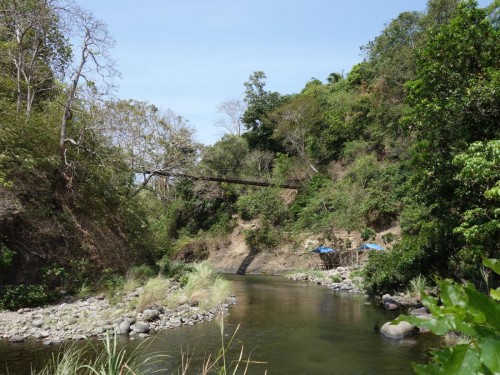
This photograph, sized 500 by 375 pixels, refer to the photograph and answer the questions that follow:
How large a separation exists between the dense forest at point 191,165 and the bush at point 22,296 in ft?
0.12

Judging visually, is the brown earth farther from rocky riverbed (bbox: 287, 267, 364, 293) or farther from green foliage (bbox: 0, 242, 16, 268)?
green foliage (bbox: 0, 242, 16, 268)

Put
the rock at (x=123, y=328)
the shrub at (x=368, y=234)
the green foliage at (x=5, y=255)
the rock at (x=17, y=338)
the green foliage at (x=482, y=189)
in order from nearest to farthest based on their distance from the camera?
the green foliage at (x=482, y=189) → the rock at (x=17, y=338) → the rock at (x=123, y=328) → the green foliage at (x=5, y=255) → the shrub at (x=368, y=234)

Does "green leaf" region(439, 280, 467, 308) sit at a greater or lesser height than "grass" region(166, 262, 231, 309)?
greater

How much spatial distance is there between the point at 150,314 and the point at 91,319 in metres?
1.30

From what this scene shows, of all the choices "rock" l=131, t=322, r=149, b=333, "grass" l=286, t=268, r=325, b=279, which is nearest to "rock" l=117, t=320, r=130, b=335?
"rock" l=131, t=322, r=149, b=333

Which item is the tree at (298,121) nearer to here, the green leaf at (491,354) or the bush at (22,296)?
the bush at (22,296)

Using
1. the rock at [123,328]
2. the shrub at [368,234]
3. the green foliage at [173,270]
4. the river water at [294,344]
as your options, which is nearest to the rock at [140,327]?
the rock at [123,328]

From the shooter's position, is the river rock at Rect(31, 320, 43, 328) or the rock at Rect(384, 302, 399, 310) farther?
the rock at Rect(384, 302, 399, 310)

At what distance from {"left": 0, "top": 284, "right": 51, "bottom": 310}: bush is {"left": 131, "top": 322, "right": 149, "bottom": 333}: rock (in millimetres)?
3168

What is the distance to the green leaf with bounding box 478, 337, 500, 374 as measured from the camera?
870mm

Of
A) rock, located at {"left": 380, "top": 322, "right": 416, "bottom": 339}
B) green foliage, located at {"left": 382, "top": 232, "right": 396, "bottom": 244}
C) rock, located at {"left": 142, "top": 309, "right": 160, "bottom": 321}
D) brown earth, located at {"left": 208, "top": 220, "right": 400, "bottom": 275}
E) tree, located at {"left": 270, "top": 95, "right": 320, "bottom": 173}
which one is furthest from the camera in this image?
tree, located at {"left": 270, "top": 95, "right": 320, "bottom": 173}

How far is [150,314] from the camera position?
32.0 feet

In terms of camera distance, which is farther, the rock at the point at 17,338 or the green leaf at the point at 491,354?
the rock at the point at 17,338

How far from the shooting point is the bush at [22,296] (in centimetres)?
1002
